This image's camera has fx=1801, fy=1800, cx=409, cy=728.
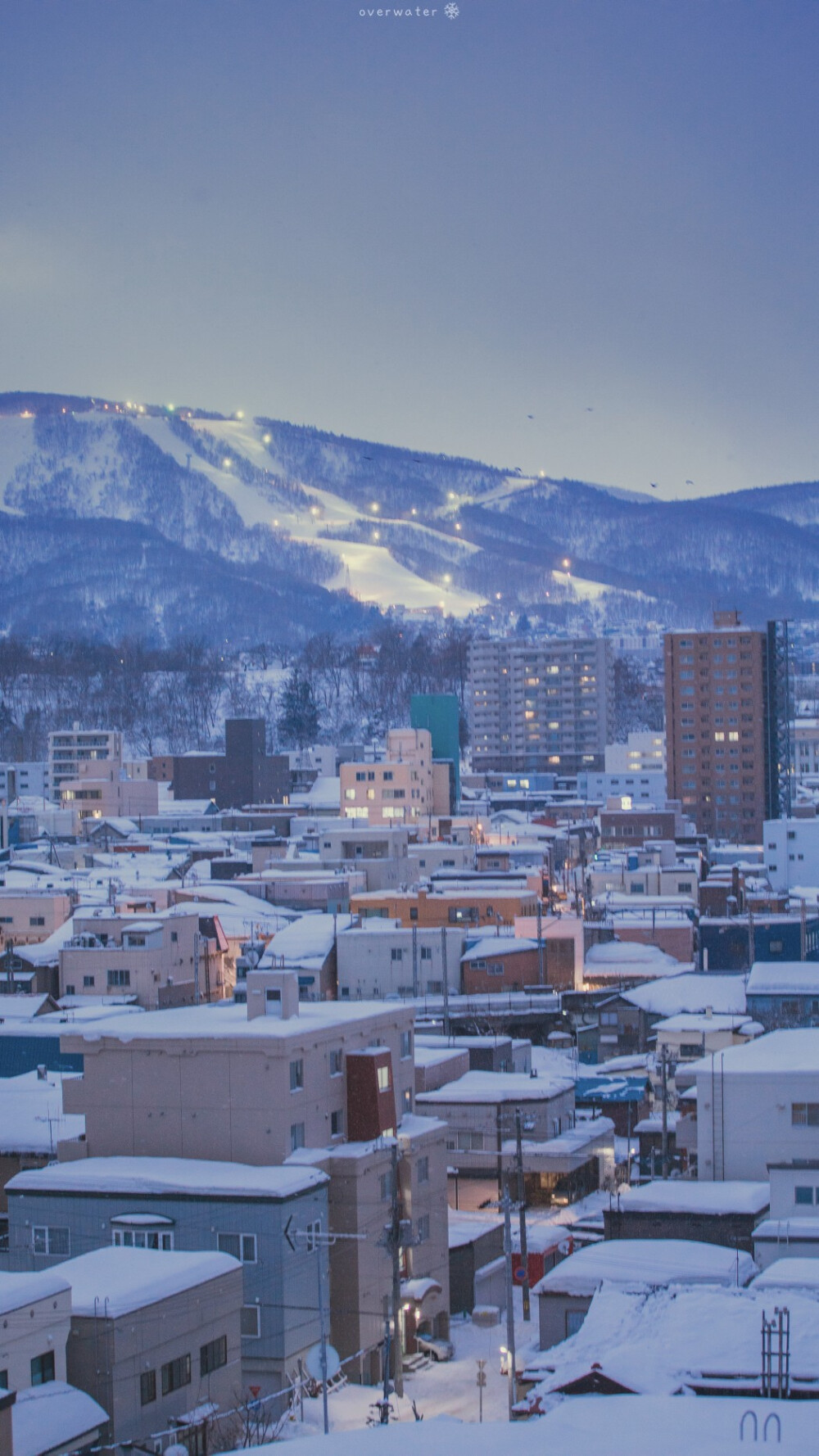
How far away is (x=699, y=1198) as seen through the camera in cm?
837

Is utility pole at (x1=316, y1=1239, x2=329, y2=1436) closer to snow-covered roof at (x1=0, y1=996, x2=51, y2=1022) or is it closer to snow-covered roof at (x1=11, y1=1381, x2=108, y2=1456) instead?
snow-covered roof at (x1=11, y1=1381, x2=108, y2=1456)

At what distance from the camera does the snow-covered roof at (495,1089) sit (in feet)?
35.8

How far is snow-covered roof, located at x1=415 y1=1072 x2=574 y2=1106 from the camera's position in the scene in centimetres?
Result: 1091

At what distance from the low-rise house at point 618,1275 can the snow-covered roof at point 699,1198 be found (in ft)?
1.91

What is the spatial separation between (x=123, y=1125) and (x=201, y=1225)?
959 millimetres

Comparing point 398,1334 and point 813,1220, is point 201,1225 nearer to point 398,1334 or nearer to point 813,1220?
point 398,1334

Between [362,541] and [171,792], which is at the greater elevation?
[362,541]

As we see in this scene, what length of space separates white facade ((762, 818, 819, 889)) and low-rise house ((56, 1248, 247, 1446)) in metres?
20.2

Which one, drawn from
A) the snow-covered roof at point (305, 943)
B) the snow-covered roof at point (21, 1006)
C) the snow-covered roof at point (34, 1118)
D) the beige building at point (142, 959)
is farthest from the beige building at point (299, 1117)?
the beige building at point (142, 959)

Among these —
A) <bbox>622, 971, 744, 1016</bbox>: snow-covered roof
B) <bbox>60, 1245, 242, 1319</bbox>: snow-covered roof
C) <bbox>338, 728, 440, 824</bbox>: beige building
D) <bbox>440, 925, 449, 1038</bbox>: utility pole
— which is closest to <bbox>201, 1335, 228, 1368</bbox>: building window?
<bbox>60, 1245, 242, 1319</bbox>: snow-covered roof

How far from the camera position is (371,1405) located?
269 inches

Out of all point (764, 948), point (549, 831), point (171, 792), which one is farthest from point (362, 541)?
Result: point (764, 948)

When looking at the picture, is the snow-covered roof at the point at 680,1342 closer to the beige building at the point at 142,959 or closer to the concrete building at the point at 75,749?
the beige building at the point at 142,959

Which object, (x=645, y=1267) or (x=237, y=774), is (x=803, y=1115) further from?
(x=237, y=774)
